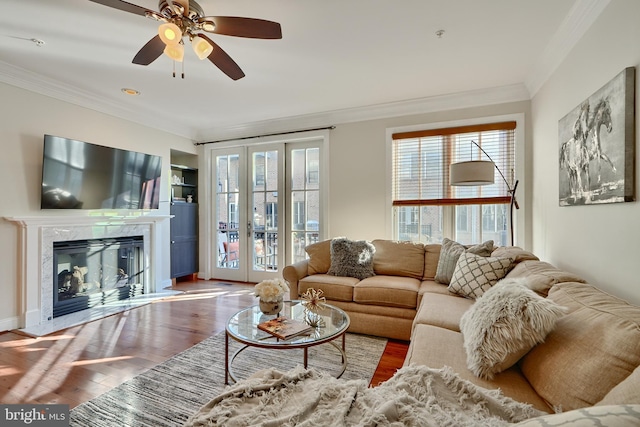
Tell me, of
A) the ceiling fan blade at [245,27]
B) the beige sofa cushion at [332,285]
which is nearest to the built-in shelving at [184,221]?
the beige sofa cushion at [332,285]

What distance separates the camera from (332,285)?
3057mm

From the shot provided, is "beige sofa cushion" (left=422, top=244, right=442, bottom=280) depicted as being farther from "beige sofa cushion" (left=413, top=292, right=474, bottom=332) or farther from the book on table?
the book on table

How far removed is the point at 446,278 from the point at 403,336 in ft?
2.33

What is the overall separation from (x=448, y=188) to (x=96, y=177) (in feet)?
14.4

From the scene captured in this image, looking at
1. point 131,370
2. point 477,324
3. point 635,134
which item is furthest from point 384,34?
point 131,370

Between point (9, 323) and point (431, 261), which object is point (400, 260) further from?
point (9, 323)

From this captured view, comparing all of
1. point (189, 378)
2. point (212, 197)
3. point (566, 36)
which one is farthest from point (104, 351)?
point (566, 36)

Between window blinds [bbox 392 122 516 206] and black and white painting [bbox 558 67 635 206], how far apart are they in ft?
3.90

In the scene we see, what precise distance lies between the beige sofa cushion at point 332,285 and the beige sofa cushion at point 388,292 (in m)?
0.08

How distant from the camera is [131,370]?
2242mm

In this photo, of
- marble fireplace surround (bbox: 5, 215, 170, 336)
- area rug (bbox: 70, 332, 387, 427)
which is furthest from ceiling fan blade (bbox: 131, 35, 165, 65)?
area rug (bbox: 70, 332, 387, 427)

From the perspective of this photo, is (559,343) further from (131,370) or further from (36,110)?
(36,110)

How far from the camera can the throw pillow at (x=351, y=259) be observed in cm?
329

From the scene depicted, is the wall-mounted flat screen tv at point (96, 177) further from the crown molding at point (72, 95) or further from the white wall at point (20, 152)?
the crown molding at point (72, 95)
